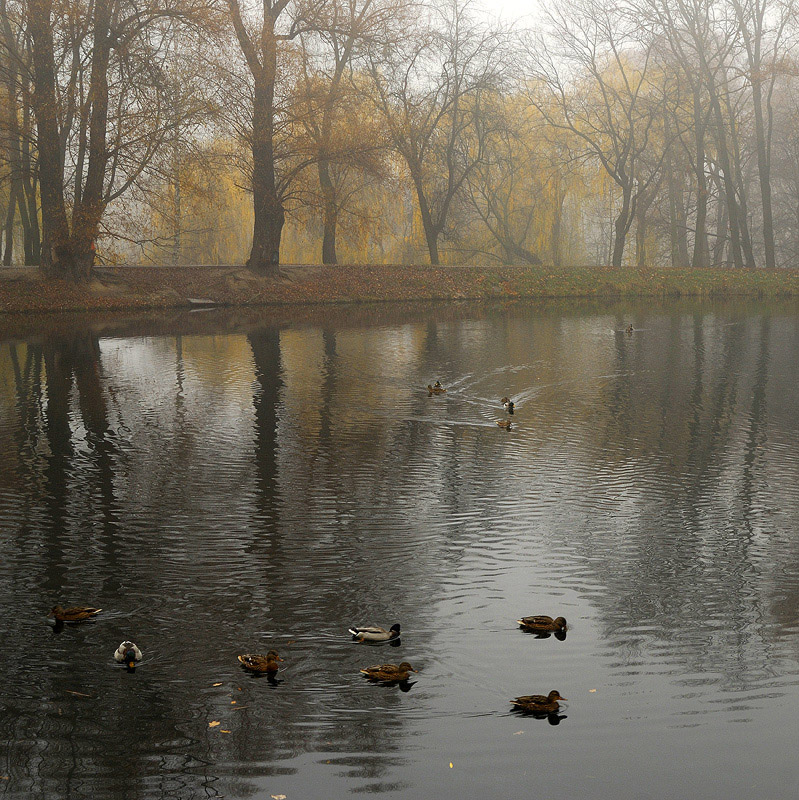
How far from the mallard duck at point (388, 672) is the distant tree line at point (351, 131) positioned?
29.2m

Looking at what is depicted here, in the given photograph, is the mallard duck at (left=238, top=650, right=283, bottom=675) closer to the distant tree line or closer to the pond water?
the pond water

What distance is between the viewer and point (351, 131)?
38719mm

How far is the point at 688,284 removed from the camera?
146ft

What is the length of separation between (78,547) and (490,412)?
7.60 metres

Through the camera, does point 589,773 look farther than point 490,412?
No

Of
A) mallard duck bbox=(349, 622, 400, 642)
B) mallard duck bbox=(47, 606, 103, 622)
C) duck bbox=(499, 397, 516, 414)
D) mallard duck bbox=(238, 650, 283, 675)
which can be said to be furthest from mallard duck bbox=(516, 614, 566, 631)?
duck bbox=(499, 397, 516, 414)

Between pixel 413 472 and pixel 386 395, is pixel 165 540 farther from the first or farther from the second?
pixel 386 395

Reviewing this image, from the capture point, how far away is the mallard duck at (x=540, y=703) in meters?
5.36

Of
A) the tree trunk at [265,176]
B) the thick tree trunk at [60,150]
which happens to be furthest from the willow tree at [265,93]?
the thick tree trunk at [60,150]

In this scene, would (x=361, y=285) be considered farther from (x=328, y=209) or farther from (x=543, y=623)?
(x=543, y=623)

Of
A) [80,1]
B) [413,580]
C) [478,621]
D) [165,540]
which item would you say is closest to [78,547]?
[165,540]

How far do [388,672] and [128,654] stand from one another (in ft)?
5.27

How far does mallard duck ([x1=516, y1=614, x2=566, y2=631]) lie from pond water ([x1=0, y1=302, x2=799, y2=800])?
117 millimetres

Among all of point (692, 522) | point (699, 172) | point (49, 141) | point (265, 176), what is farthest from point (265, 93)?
point (692, 522)
